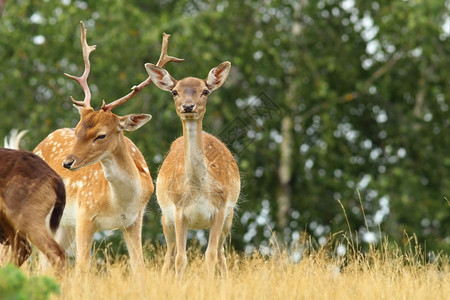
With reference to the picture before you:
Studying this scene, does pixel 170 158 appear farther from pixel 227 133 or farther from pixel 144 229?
pixel 144 229

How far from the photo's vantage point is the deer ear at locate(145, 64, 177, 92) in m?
7.84

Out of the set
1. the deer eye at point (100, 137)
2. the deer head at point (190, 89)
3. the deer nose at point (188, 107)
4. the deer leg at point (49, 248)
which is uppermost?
the deer head at point (190, 89)

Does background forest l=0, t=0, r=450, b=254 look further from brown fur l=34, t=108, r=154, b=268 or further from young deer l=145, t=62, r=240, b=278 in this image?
young deer l=145, t=62, r=240, b=278

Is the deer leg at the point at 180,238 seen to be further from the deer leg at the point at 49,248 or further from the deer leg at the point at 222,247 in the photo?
the deer leg at the point at 49,248

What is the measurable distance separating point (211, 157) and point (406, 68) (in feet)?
24.5

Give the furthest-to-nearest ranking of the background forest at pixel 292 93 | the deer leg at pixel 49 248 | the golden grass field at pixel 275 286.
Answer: the background forest at pixel 292 93 → the deer leg at pixel 49 248 → the golden grass field at pixel 275 286

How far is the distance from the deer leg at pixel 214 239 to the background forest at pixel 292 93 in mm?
5938

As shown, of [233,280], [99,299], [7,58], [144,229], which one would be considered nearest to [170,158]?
[233,280]

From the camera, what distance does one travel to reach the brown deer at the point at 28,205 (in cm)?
664

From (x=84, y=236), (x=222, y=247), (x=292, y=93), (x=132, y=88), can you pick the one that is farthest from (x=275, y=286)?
(x=292, y=93)

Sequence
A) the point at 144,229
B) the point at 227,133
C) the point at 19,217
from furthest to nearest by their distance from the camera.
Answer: the point at 144,229
the point at 227,133
the point at 19,217

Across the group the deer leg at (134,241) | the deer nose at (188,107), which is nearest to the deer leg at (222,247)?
the deer leg at (134,241)

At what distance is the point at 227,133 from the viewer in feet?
36.7

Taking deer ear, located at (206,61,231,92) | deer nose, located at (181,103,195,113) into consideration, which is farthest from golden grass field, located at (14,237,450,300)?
deer ear, located at (206,61,231,92)
